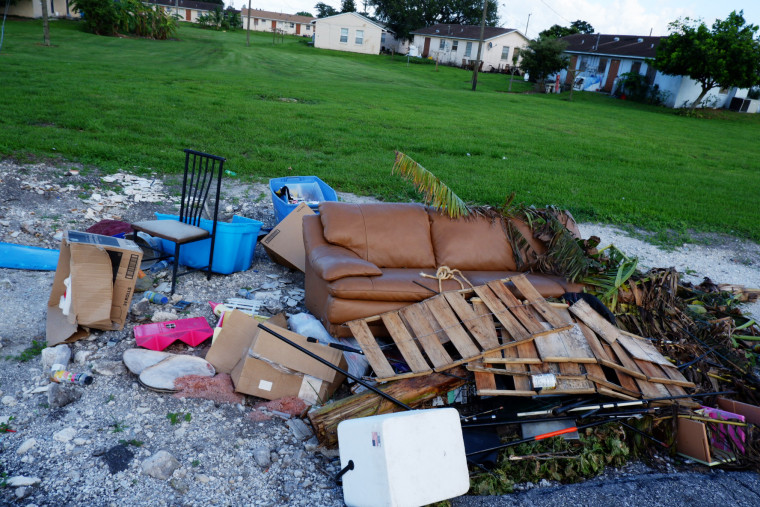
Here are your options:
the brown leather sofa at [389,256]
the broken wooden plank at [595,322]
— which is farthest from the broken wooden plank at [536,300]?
the brown leather sofa at [389,256]

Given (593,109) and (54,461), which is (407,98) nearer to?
(593,109)

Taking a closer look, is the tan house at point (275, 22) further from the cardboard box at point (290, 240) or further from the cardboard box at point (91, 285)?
the cardboard box at point (91, 285)

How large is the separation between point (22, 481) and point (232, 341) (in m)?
1.77

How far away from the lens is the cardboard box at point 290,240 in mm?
6363

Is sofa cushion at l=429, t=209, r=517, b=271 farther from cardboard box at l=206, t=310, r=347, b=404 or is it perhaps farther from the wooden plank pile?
cardboard box at l=206, t=310, r=347, b=404

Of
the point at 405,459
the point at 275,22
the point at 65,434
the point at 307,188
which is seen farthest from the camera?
the point at 275,22

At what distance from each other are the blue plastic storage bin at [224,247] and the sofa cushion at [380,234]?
0.97 m

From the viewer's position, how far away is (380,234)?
5855 millimetres

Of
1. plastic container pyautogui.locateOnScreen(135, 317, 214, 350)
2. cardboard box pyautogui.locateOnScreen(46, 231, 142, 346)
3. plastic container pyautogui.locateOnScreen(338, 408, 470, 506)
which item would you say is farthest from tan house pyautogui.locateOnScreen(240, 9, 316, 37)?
plastic container pyautogui.locateOnScreen(338, 408, 470, 506)

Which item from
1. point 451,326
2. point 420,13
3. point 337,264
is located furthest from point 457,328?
point 420,13

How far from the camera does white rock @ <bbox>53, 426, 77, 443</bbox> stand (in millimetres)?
3523

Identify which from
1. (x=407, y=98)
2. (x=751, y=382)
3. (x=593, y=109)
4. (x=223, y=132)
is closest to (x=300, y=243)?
(x=751, y=382)

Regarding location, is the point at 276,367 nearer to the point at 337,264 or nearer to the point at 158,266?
the point at 337,264

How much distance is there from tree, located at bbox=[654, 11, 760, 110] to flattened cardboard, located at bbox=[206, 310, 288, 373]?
30.6 meters
